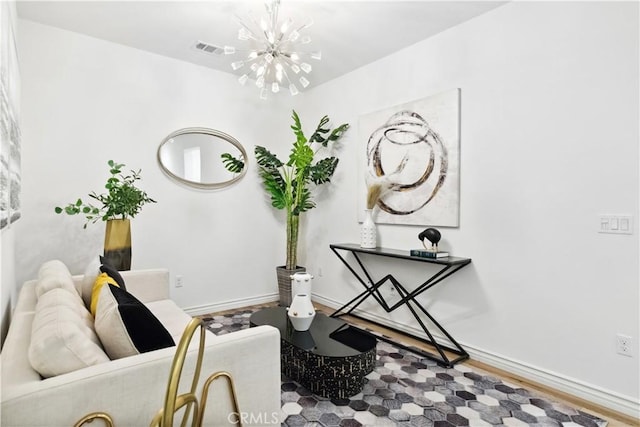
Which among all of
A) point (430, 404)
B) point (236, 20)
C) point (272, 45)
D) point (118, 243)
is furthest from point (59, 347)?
point (236, 20)

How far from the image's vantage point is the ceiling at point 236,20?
8.63 feet

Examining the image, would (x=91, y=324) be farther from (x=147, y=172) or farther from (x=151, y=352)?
(x=147, y=172)

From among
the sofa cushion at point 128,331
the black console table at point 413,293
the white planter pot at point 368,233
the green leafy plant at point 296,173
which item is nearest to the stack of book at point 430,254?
the black console table at point 413,293

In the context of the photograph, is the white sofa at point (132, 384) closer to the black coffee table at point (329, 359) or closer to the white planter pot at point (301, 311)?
the black coffee table at point (329, 359)

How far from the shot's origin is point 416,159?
3.14 metres

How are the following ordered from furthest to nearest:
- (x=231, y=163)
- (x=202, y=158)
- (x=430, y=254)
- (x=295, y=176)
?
(x=295, y=176) → (x=231, y=163) → (x=202, y=158) → (x=430, y=254)

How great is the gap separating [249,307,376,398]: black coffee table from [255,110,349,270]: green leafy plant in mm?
1736

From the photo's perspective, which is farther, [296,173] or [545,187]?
[296,173]

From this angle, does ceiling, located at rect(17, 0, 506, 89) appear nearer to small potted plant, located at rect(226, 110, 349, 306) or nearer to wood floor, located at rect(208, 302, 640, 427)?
small potted plant, located at rect(226, 110, 349, 306)

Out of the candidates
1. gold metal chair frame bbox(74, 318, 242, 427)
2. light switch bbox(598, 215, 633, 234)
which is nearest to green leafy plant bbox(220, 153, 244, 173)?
gold metal chair frame bbox(74, 318, 242, 427)

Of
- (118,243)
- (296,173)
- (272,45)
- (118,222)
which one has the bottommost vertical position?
(118,243)

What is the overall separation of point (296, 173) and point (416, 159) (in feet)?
4.67

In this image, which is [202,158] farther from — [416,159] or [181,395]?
[181,395]

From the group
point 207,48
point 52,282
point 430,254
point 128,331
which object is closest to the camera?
point 128,331
